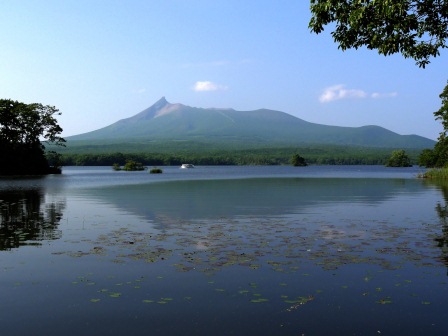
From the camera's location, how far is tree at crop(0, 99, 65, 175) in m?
117

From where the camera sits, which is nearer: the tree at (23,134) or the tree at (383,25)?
the tree at (383,25)

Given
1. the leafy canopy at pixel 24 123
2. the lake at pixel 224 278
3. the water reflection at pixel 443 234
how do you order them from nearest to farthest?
the lake at pixel 224 278, the water reflection at pixel 443 234, the leafy canopy at pixel 24 123

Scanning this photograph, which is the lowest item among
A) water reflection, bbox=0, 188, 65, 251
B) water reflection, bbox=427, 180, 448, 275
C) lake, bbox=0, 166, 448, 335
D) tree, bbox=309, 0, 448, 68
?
water reflection, bbox=0, 188, 65, 251

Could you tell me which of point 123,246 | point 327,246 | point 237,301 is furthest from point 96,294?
point 327,246

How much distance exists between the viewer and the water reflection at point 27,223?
22.5 m

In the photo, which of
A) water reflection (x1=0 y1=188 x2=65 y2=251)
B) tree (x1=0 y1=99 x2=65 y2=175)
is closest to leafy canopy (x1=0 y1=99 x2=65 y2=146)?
tree (x1=0 y1=99 x2=65 y2=175)

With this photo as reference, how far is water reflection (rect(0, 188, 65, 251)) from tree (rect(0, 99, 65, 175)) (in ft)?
273

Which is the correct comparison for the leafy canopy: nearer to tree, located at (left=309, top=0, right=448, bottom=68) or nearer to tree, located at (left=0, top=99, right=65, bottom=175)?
tree, located at (left=0, top=99, right=65, bottom=175)

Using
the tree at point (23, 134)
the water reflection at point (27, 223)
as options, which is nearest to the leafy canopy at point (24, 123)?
the tree at point (23, 134)

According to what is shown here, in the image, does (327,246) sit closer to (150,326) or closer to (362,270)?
(362,270)

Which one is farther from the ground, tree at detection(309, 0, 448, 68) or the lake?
tree at detection(309, 0, 448, 68)

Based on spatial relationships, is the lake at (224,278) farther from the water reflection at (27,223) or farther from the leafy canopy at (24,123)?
the leafy canopy at (24,123)

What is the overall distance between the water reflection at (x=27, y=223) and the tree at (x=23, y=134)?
273 feet

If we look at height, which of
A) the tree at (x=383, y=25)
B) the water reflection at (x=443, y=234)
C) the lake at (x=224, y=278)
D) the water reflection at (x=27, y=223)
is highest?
the tree at (x=383, y=25)
